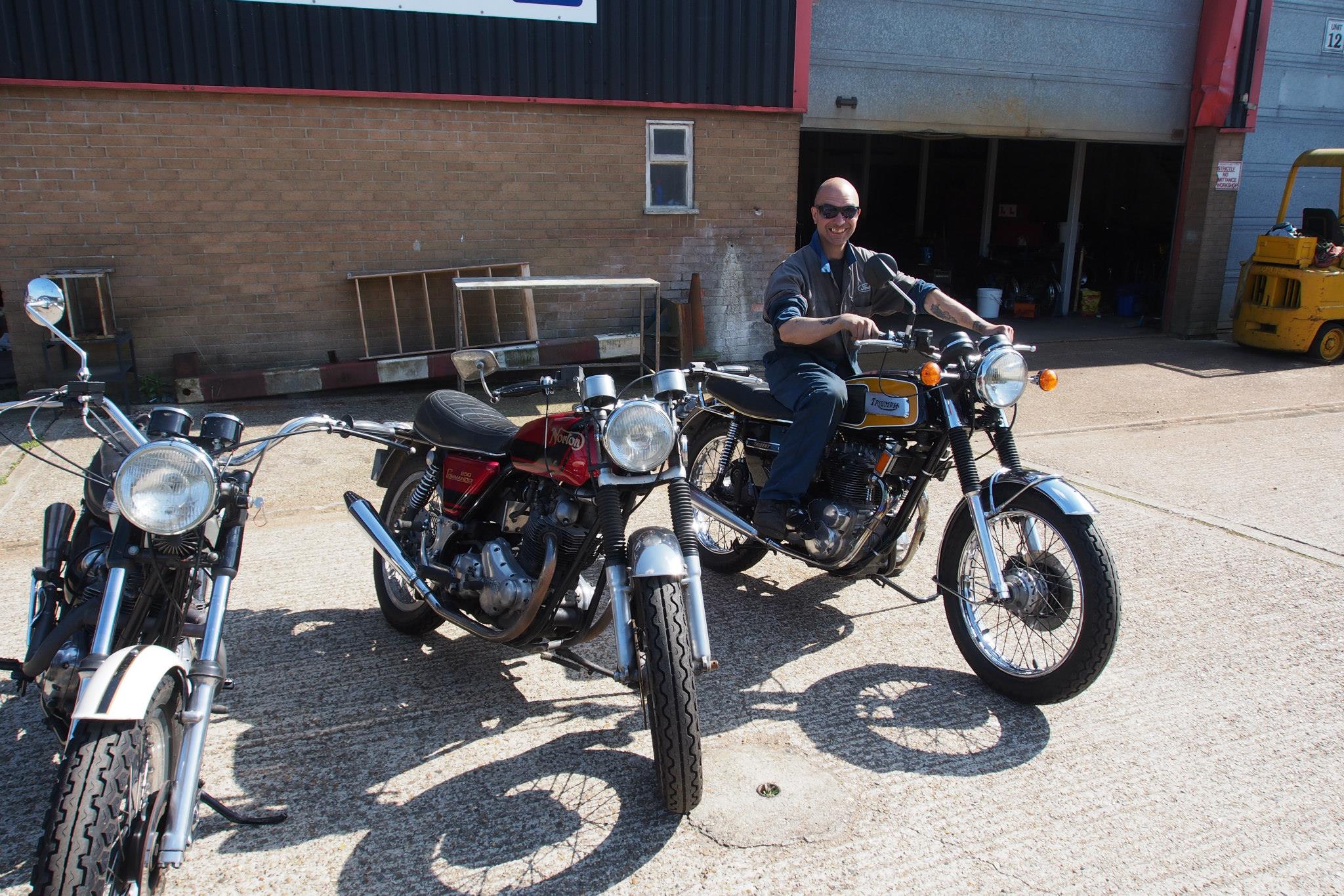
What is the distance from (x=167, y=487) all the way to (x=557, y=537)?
1.21 metres

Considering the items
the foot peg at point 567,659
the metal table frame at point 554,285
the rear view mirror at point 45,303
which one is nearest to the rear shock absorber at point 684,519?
the foot peg at point 567,659

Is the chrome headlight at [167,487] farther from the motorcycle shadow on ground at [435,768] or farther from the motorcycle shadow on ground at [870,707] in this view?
the motorcycle shadow on ground at [870,707]

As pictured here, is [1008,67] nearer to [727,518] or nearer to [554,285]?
[554,285]

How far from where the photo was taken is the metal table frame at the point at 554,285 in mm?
8750

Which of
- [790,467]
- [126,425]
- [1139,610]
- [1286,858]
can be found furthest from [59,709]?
[1139,610]

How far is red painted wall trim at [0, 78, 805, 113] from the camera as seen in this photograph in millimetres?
8125

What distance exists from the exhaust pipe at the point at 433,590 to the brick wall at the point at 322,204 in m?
5.86

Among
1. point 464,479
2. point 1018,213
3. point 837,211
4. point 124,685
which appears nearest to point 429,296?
point 837,211

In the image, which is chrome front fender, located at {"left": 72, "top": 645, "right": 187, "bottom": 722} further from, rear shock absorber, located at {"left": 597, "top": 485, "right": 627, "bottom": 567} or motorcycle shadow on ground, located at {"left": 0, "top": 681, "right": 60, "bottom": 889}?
rear shock absorber, located at {"left": 597, "top": 485, "right": 627, "bottom": 567}

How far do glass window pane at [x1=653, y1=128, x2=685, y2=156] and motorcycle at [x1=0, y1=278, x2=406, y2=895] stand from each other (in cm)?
730

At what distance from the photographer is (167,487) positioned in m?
2.50

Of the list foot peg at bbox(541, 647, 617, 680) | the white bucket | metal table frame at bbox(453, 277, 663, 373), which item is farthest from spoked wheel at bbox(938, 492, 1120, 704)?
the white bucket

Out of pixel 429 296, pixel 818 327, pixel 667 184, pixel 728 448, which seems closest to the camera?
pixel 818 327

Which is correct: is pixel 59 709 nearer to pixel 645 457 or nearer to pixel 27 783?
pixel 27 783
